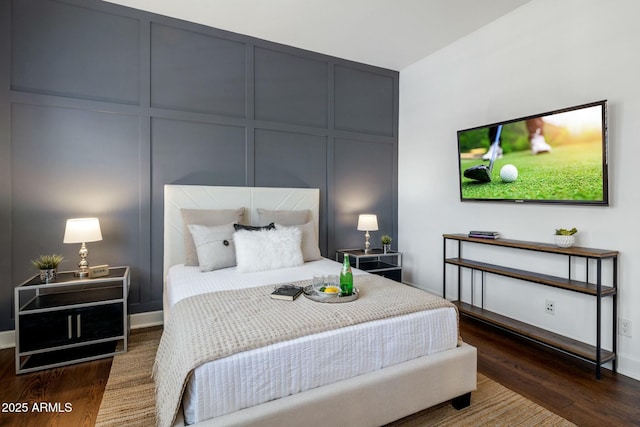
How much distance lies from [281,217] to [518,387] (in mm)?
2479

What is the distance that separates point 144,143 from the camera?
10.3 feet

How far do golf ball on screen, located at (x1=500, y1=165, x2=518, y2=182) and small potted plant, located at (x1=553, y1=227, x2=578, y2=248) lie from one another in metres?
0.65

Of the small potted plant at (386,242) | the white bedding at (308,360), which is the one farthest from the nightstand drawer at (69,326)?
the small potted plant at (386,242)

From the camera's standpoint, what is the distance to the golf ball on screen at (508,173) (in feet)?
9.79

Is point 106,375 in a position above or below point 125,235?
below

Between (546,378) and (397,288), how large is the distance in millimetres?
1253

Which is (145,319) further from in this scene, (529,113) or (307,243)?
(529,113)

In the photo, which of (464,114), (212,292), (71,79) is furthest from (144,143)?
(464,114)

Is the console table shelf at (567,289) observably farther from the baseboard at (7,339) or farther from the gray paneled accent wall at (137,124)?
the baseboard at (7,339)

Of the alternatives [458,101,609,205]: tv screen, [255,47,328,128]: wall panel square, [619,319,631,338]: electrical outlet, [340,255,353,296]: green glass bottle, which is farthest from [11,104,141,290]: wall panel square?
[619,319,631,338]: electrical outlet

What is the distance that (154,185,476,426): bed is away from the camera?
1357mm

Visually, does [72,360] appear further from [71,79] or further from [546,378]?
[546,378]

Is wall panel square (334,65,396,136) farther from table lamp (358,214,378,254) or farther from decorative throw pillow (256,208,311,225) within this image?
decorative throw pillow (256,208,311,225)

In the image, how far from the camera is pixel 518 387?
2172 mm
